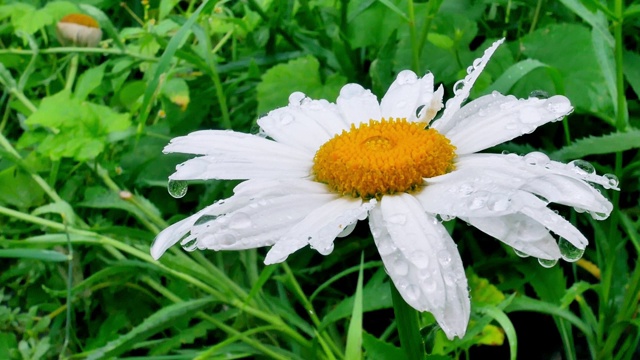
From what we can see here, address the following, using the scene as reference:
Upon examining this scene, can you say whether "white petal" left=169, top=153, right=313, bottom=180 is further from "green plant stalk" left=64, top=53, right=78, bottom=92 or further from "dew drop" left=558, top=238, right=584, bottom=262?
"green plant stalk" left=64, top=53, right=78, bottom=92

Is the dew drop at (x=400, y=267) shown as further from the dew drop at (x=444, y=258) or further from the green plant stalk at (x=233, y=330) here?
the green plant stalk at (x=233, y=330)

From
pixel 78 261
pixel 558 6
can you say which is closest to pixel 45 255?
pixel 78 261

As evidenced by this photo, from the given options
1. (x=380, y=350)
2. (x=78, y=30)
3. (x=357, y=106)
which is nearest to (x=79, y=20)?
(x=78, y=30)

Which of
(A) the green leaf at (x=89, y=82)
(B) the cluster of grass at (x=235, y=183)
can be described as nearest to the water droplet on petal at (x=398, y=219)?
(B) the cluster of grass at (x=235, y=183)

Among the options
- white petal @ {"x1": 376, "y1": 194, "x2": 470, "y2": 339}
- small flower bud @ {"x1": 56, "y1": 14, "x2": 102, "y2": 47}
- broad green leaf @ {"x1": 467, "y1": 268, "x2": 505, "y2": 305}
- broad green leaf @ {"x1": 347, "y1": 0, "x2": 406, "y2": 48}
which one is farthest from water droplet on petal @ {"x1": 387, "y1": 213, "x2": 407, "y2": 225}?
small flower bud @ {"x1": 56, "y1": 14, "x2": 102, "y2": 47}

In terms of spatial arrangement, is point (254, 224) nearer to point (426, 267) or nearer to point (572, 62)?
point (426, 267)

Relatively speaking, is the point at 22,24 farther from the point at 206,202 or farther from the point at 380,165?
the point at 380,165

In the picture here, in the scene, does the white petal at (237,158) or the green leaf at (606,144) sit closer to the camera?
the white petal at (237,158)
